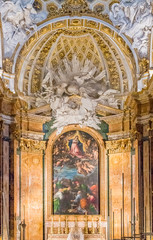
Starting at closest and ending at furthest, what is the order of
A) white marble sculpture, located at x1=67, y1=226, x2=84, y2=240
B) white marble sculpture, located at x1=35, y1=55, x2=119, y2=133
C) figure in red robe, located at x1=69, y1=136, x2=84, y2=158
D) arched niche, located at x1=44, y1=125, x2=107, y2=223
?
white marble sculpture, located at x1=67, y1=226, x2=84, y2=240 → arched niche, located at x1=44, y1=125, x2=107, y2=223 → white marble sculpture, located at x1=35, y1=55, x2=119, y2=133 → figure in red robe, located at x1=69, y1=136, x2=84, y2=158

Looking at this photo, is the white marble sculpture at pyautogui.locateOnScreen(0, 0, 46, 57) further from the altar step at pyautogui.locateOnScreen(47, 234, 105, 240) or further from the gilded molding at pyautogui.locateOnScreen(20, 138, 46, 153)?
the altar step at pyautogui.locateOnScreen(47, 234, 105, 240)

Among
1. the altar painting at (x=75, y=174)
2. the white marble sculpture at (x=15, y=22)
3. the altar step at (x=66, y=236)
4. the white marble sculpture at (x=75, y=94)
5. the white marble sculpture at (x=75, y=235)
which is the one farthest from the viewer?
the white marble sculpture at (x=75, y=94)

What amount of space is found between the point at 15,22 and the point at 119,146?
9.03 meters

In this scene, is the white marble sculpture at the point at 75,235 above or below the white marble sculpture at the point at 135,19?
below

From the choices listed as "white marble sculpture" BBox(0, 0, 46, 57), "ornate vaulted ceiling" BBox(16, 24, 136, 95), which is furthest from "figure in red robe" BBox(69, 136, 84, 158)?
"white marble sculpture" BBox(0, 0, 46, 57)

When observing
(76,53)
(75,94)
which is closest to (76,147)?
(75,94)

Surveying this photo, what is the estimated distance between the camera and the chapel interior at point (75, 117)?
26688mm

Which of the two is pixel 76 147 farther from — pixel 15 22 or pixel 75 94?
pixel 15 22

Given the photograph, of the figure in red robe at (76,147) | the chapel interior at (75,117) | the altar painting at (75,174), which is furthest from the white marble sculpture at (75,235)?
the figure in red robe at (76,147)

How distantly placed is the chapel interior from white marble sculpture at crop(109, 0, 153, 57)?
0.05 meters

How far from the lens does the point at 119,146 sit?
93.5ft

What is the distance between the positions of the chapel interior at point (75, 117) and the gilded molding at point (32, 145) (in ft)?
0.19

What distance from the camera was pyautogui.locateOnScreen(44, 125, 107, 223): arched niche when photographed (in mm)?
28516

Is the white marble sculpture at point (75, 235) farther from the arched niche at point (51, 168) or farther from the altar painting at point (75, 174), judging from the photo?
the arched niche at point (51, 168)
